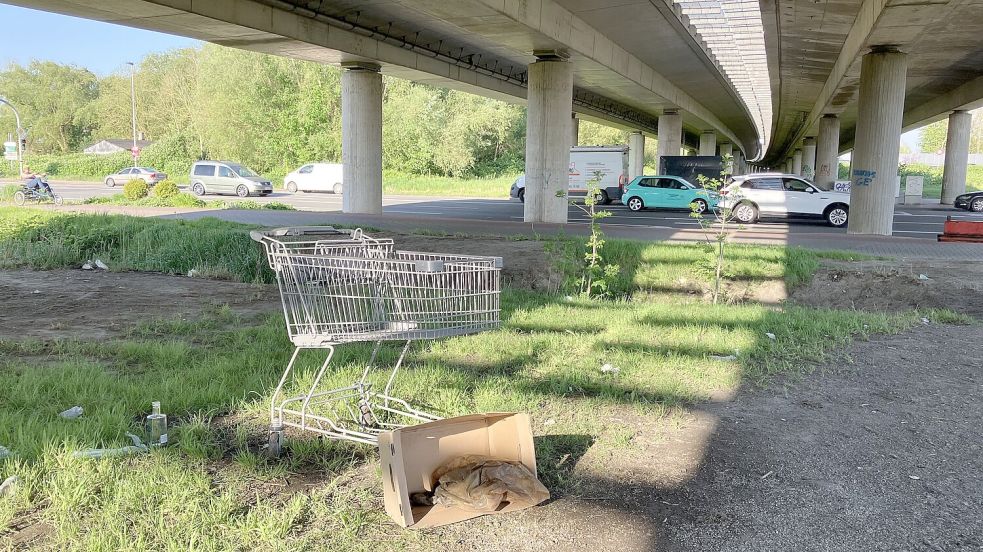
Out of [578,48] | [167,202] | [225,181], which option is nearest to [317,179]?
[225,181]

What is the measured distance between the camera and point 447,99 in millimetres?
61281

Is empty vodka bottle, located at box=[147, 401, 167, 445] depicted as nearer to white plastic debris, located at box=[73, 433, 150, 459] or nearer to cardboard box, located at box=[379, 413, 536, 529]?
white plastic debris, located at box=[73, 433, 150, 459]

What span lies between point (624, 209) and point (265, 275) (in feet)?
70.6

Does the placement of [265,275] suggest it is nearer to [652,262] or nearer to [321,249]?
[652,262]

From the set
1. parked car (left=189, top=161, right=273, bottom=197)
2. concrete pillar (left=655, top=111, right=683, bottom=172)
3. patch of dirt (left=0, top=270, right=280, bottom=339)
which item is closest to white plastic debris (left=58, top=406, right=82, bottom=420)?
patch of dirt (left=0, top=270, right=280, bottom=339)

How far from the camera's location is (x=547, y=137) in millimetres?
21641

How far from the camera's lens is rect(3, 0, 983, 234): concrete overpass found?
660 inches

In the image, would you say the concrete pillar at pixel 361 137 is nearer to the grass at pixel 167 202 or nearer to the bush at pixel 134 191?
the grass at pixel 167 202

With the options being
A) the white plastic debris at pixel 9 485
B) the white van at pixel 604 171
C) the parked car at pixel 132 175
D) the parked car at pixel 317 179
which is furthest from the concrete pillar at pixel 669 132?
the white plastic debris at pixel 9 485

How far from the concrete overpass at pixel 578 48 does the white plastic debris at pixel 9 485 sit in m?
13.0

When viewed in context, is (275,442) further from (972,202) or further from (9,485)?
(972,202)

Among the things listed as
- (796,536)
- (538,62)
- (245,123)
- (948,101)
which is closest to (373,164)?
(538,62)

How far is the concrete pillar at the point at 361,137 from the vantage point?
23.6 meters

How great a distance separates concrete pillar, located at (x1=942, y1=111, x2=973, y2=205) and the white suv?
1955 centimetres
